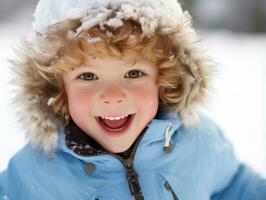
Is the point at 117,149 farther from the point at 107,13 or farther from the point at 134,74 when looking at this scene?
the point at 107,13

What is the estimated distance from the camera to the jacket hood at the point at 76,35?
1928mm

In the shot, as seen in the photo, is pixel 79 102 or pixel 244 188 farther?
pixel 244 188

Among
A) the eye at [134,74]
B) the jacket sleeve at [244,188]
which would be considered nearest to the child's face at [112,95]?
the eye at [134,74]

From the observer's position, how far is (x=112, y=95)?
1.93 metres

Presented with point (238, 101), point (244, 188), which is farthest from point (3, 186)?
point (238, 101)

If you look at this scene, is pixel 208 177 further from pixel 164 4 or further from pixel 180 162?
pixel 164 4

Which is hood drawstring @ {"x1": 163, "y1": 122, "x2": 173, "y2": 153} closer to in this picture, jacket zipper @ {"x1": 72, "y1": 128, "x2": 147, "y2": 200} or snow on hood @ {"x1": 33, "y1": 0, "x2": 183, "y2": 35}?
jacket zipper @ {"x1": 72, "y1": 128, "x2": 147, "y2": 200}

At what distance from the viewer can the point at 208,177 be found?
2168mm

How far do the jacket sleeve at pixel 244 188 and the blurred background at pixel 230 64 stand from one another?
258 mm

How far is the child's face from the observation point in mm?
1938

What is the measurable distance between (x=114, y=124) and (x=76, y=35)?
288mm

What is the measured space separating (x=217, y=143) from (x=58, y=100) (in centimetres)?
58

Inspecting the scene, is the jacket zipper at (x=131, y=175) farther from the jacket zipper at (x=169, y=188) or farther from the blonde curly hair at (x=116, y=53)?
the blonde curly hair at (x=116, y=53)

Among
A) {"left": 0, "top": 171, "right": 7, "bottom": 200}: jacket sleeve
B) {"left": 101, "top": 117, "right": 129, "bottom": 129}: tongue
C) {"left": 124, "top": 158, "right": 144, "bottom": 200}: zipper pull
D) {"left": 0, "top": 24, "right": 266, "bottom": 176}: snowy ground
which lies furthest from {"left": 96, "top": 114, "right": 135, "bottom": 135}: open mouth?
{"left": 0, "top": 24, "right": 266, "bottom": 176}: snowy ground
